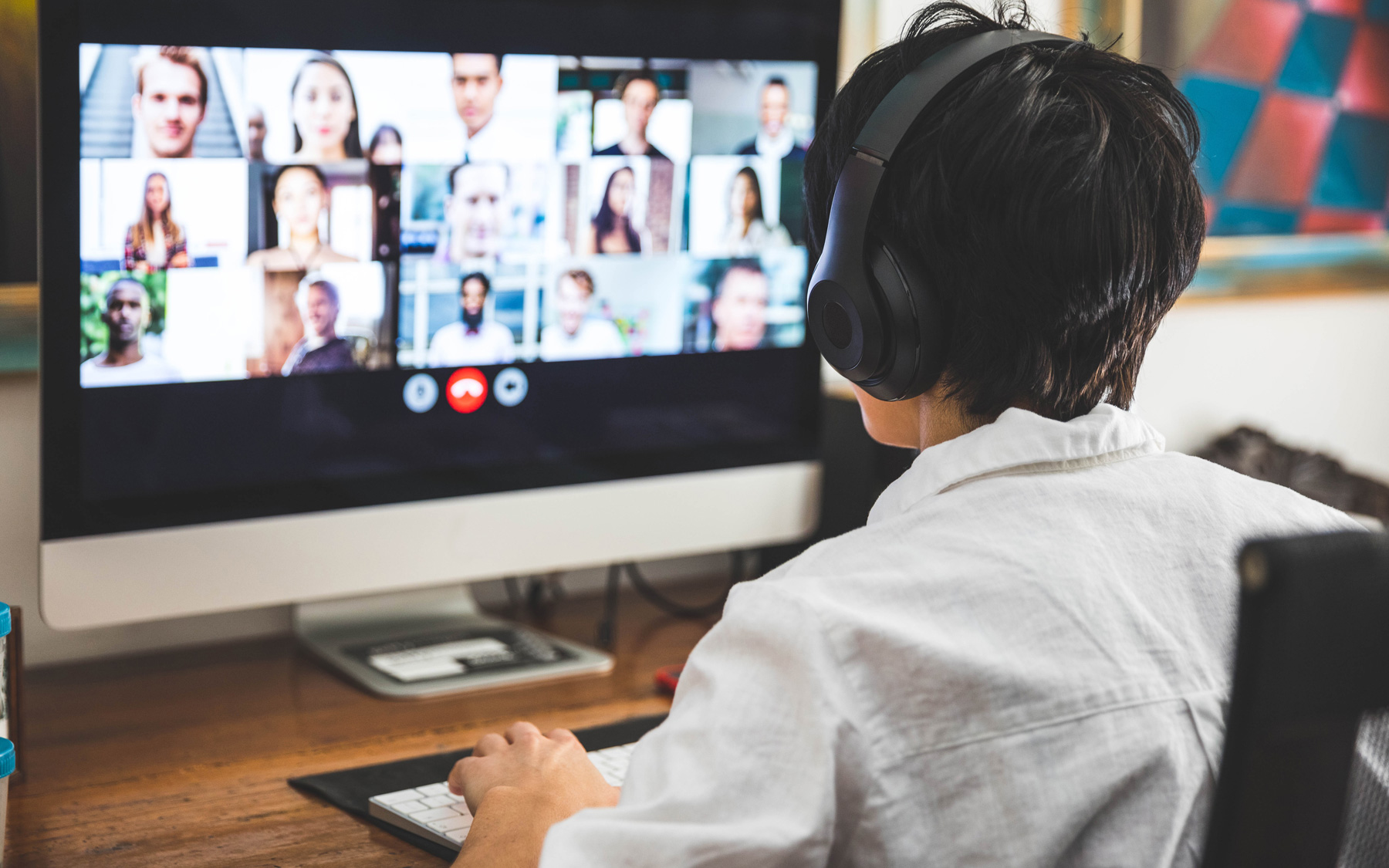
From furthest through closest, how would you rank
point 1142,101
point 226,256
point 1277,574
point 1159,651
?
1. point 226,256
2. point 1142,101
3. point 1159,651
4. point 1277,574

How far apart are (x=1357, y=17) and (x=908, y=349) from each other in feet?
5.89

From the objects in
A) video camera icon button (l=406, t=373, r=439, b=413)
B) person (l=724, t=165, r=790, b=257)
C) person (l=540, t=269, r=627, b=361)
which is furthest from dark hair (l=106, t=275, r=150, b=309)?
person (l=724, t=165, r=790, b=257)

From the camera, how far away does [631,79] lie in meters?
1.27

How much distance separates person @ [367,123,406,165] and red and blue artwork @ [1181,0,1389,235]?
1.31 metres

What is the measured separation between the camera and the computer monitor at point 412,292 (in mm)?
1061

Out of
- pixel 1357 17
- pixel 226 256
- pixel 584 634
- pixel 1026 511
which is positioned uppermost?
pixel 1357 17

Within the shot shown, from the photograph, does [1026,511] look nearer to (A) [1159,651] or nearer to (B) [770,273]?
(A) [1159,651]

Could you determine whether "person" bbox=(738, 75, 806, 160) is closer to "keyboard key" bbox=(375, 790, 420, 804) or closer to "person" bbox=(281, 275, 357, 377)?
"person" bbox=(281, 275, 357, 377)

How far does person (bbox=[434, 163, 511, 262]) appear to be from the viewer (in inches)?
46.9

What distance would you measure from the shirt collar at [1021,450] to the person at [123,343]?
658mm

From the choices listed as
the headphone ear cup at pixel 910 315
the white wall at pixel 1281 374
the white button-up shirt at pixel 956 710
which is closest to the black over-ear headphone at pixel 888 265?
the headphone ear cup at pixel 910 315

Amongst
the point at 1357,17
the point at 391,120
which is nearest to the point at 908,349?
the point at 391,120

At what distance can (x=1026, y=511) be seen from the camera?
2.21ft

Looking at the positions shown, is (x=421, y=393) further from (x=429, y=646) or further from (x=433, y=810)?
(x=433, y=810)
